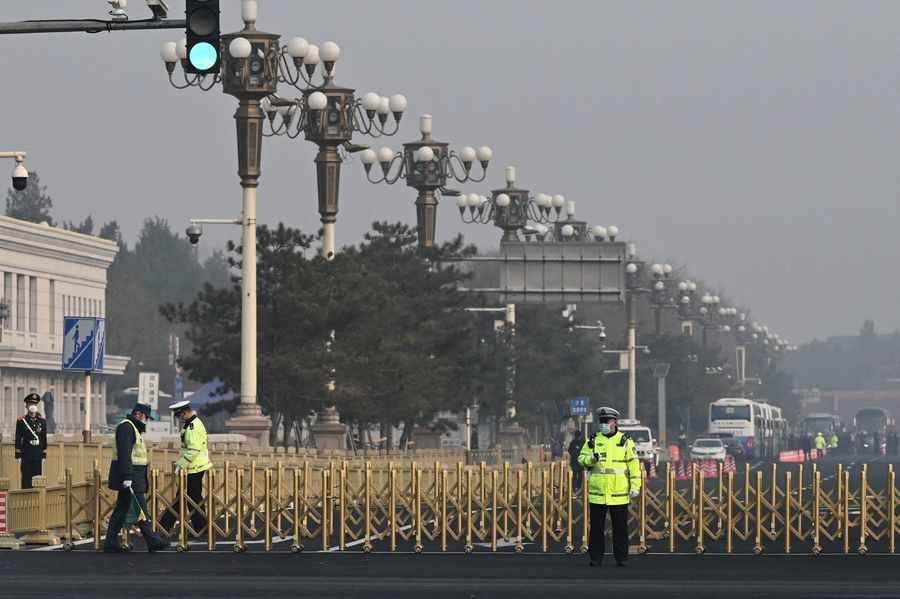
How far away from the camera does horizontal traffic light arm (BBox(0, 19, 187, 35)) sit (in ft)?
78.7

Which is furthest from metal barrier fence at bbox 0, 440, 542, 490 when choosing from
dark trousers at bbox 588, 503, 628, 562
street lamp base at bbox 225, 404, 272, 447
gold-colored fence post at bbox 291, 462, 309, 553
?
dark trousers at bbox 588, 503, 628, 562

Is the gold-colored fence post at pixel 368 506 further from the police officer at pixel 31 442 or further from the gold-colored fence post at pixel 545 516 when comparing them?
the police officer at pixel 31 442

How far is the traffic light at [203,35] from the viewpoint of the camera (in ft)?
73.2

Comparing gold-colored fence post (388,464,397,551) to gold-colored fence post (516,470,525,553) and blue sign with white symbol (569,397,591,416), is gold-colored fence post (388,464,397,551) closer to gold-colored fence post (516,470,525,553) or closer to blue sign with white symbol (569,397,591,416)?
gold-colored fence post (516,470,525,553)

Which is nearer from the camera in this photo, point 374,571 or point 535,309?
point 374,571

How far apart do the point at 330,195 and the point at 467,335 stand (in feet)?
75.2

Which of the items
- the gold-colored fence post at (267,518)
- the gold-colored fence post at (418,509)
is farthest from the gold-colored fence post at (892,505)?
the gold-colored fence post at (267,518)

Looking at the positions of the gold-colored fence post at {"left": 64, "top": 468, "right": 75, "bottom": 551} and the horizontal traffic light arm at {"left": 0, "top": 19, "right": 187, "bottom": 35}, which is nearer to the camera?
the horizontal traffic light arm at {"left": 0, "top": 19, "right": 187, "bottom": 35}

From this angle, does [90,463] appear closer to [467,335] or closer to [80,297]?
[467,335]

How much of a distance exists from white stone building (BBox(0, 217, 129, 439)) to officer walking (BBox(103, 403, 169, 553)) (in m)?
76.3

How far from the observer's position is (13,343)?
360 feet

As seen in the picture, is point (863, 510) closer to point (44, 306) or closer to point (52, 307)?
→ point (44, 306)

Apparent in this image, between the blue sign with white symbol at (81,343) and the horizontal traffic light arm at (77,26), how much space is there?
52.3 feet

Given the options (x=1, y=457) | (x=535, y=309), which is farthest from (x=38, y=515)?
(x=535, y=309)
